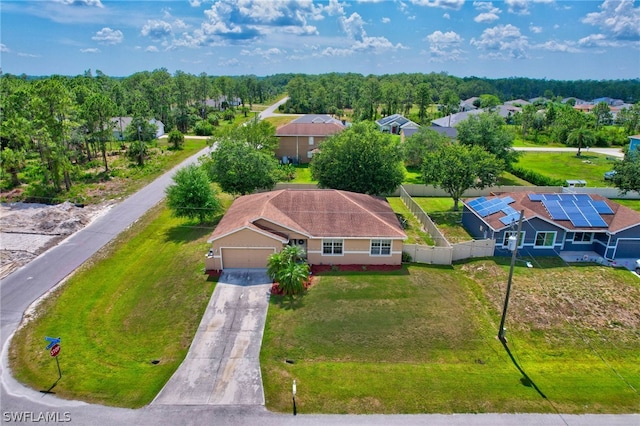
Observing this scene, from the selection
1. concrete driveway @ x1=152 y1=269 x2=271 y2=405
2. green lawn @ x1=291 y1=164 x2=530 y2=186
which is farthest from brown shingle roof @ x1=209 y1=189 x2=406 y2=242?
green lawn @ x1=291 y1=164 x2=530 y2=186

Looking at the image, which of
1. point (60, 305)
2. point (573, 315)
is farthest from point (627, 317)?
point (60, 305)

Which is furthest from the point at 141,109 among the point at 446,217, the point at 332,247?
the point at 446,217

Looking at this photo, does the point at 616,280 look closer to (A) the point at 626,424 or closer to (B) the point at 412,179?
(A) the point at 626,424

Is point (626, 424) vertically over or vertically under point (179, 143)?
under

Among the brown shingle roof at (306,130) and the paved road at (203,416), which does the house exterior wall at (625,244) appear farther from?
the brown shingle roof at (306,130)

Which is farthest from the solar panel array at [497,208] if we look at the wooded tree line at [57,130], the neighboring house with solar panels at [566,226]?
the wooded tree line at [57,130]
